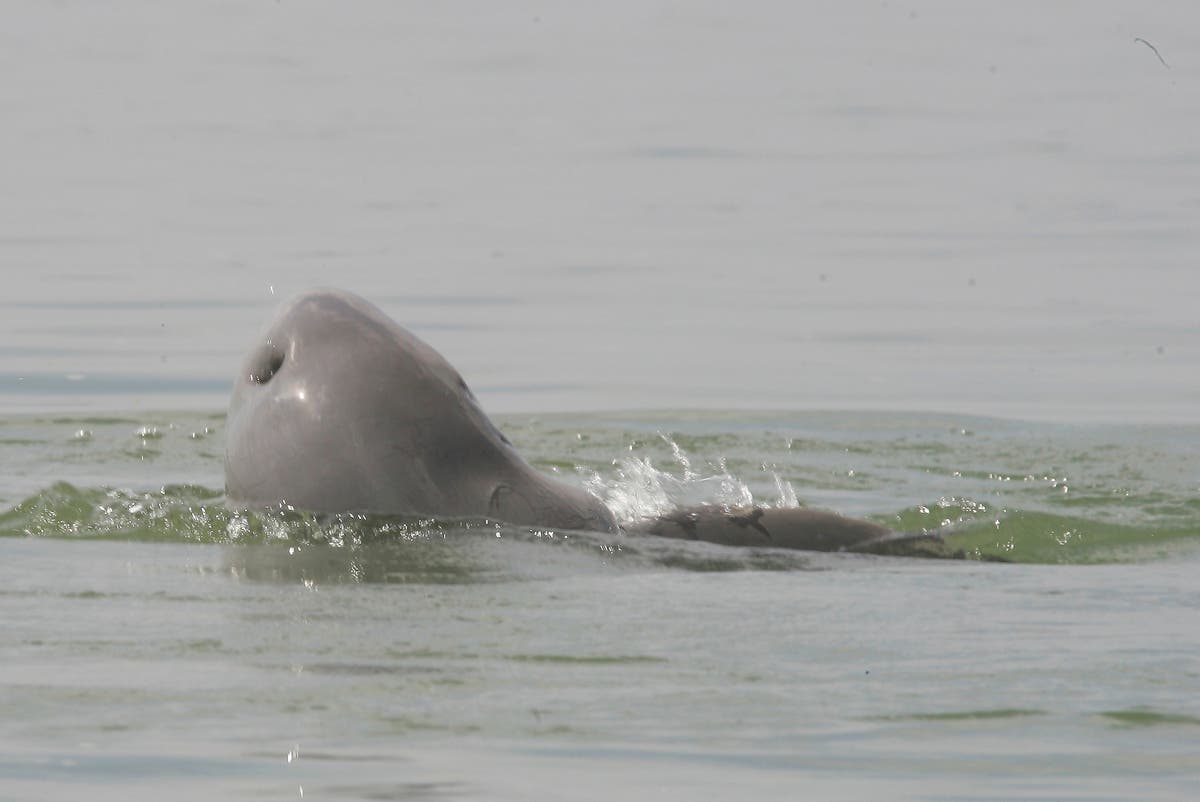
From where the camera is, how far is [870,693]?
5.95 m

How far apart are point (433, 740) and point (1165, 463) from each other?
7021 mm

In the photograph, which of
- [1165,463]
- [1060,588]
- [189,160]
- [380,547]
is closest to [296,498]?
[380,547]

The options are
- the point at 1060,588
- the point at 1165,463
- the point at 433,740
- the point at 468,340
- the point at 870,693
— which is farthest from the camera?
the point at 468,340

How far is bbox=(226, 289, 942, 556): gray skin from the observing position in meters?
7.94

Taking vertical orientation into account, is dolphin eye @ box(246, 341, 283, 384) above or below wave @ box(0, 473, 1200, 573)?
above

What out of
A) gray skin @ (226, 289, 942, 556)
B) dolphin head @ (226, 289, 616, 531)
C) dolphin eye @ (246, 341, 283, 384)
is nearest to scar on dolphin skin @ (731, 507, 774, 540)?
gray skin @ (226, 289, 942, 556)

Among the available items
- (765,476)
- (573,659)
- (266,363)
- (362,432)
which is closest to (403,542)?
(362,432)

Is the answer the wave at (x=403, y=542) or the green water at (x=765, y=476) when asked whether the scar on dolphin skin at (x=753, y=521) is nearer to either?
the wave at (x=403, y=542)

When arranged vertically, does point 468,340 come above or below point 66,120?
below

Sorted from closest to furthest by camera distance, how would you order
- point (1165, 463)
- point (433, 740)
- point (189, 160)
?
point (433, 740)
point (1165, 463)
point (189, 160)

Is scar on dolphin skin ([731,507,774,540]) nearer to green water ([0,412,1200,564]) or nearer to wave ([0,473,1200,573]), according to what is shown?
wave ([0,473,1200,573])

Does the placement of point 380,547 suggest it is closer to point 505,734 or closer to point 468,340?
point 505,734

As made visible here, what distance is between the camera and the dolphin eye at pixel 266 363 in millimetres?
8109

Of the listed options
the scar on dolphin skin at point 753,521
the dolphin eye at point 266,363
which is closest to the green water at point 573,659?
the scar on dolphin skin at point 753,521
